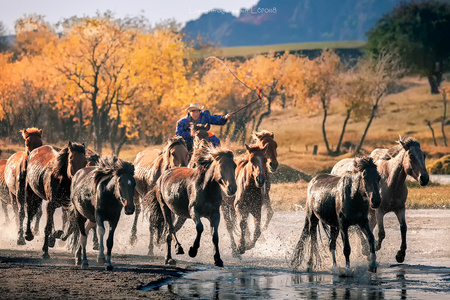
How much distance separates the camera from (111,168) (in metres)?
12.2

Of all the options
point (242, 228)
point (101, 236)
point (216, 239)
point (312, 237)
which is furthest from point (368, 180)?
point (101, 236)

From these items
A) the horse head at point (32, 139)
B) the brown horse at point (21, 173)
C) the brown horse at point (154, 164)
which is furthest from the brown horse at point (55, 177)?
the brown horse at point (154, 164)

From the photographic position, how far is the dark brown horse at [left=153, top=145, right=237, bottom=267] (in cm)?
1234

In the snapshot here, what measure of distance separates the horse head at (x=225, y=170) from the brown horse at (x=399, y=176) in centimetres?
293

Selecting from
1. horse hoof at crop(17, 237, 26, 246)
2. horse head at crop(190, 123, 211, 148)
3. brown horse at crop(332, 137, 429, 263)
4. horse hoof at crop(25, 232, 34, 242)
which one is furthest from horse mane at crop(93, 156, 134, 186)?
brown horse at crop(332, 137, 429, 263)

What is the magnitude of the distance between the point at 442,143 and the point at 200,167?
4618 cm

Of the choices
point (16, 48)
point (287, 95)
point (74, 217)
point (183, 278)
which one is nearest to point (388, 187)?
point (183, 278)

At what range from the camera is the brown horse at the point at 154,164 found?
15.5 meters

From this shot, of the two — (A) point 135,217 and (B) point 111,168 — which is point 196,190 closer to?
(B) point 111,168

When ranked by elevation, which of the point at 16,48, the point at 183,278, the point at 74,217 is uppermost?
the point at 16,48

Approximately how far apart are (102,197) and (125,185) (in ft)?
1.55

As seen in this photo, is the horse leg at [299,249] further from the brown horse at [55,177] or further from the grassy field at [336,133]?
the grassy field at [336,133]

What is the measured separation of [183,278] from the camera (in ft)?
38.4

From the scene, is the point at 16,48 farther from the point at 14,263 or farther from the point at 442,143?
the point at 14,263
